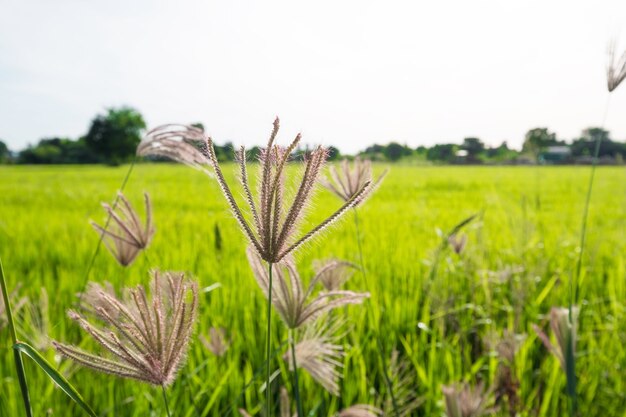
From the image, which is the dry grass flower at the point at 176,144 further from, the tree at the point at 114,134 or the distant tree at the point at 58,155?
the distant tree at the point at 58,155

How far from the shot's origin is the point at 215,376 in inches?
62.3

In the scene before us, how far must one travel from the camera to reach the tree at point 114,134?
5078 centimetres

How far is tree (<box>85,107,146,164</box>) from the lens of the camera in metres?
50.8

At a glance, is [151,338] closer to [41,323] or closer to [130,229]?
[130,229]

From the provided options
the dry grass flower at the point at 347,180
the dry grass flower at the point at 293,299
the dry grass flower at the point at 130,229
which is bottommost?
the dry grass flower at the point at 293,299

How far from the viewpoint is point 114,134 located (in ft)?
168

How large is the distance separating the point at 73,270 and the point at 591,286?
3036mm

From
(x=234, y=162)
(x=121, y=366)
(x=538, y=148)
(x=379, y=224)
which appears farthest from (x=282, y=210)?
(x=379, y=224)

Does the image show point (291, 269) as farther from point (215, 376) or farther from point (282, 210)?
point (215, 376)

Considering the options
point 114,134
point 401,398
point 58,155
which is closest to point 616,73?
point 401,398

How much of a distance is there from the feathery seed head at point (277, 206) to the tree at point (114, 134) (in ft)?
173

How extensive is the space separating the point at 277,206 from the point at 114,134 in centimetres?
5502

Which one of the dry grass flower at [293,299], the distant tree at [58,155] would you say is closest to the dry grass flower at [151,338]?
the dry grass flower at [293,299]

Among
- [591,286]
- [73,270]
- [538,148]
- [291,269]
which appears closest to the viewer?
[291,269]
